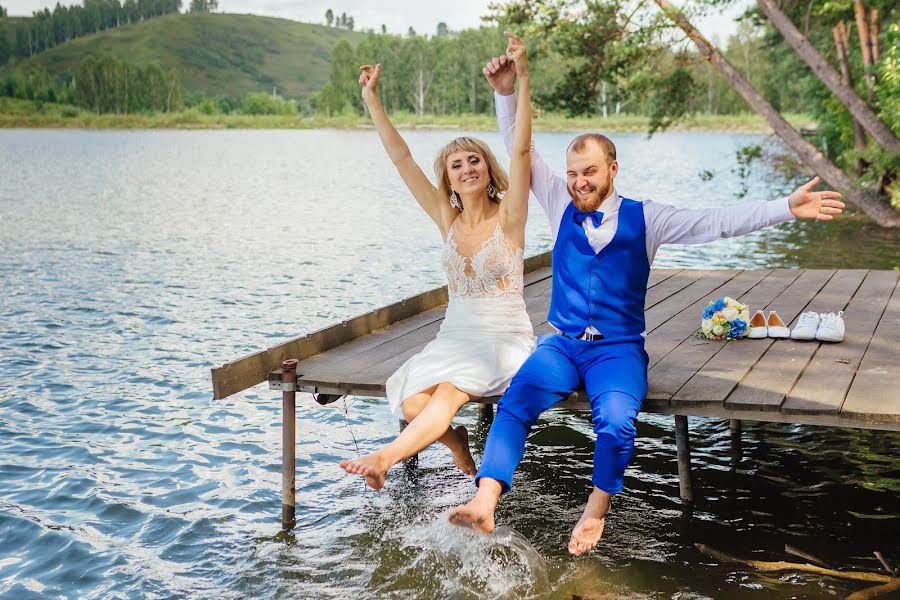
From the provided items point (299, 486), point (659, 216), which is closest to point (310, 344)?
point (299, 486)

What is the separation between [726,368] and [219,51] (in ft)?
581

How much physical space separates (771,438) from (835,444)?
1.49 feet

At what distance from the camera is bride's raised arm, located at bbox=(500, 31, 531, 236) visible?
497cm

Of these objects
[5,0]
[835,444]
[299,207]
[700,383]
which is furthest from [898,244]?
[5,0]

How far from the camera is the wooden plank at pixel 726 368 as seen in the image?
505 centimetres

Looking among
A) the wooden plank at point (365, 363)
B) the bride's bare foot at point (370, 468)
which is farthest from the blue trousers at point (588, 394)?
the wooden plank at point (365, 363)

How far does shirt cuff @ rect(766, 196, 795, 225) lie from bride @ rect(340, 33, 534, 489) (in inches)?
48.6

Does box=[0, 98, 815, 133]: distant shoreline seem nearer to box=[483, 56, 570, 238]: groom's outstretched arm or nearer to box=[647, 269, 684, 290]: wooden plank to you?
box=[647, 269, 684, 290]: wooden plank

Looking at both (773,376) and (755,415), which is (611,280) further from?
(773,376)

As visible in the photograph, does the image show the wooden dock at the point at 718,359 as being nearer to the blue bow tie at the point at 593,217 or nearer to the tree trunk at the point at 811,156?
the blue bow tie at the point at 593,217

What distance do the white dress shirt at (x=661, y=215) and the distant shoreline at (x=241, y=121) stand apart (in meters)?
74.6

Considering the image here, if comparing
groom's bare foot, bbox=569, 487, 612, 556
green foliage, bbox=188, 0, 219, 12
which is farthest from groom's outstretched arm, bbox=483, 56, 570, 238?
green foliage, bbox=188, 0, 219, 12

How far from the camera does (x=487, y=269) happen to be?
17.7 ft

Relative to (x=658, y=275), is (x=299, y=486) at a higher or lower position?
lower
